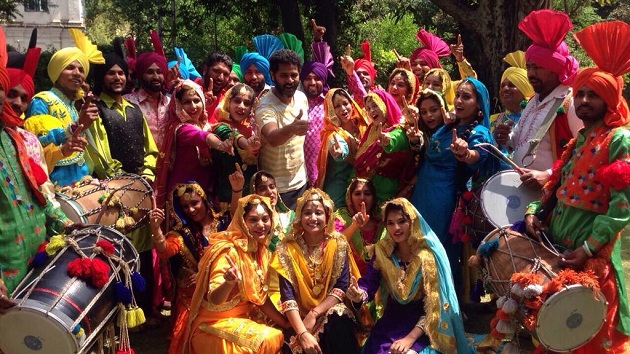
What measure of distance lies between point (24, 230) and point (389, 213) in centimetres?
222

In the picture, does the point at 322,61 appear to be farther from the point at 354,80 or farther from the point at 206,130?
the point at 206,130

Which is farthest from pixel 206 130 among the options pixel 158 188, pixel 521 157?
pixel 521 157

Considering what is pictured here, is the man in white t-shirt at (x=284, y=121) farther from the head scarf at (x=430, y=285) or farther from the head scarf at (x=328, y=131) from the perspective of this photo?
the head scarf at (x=430, y=285)

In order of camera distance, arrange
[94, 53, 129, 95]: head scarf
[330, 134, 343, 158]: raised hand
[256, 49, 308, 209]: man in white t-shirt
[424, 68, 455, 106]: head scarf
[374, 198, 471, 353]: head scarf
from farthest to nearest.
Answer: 1. [424, 68, 455, 106]: head scarf
2. [94, 53, 129, 95]: head scarf
3. [330, 134, 343, 158]: raised hand
4. [256, 49, 308, 209]: man in white t-shirt
5. [374, 198, 471, 353]: head scarf

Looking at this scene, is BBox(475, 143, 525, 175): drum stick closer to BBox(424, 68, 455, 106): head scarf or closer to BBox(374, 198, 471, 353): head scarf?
BBox(374, 198, 471, 353): head scarf

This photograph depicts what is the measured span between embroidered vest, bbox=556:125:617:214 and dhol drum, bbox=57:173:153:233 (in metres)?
Answer: 2.90

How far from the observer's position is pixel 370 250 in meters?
5.01

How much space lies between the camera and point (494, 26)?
357 inches

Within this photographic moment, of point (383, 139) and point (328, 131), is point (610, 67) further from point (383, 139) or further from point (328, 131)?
point (328, 131)

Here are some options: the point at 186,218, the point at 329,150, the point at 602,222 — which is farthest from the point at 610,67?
the point at 186,218

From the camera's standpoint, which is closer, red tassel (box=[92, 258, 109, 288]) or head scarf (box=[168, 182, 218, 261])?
red tassel (box=[92, 258, 109, 288])

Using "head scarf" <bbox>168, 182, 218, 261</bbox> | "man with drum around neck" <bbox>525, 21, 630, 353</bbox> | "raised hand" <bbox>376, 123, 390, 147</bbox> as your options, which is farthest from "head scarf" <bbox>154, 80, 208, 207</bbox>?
"man with drum around neck" <bbox>525, 21, 630, 353</bbox>

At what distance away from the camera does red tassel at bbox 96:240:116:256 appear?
432 centimetres

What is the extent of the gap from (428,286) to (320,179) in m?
1.67
